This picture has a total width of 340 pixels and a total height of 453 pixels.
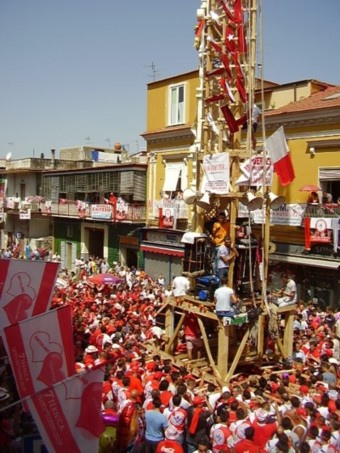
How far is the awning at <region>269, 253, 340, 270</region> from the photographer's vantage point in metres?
18.3

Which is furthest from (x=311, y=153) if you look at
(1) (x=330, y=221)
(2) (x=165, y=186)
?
(2) (x=165, y=186)

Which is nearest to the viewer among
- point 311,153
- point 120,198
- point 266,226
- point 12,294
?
point 12,294

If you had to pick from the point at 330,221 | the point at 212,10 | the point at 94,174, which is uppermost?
the point at 212,10

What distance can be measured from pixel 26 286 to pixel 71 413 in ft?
11.4

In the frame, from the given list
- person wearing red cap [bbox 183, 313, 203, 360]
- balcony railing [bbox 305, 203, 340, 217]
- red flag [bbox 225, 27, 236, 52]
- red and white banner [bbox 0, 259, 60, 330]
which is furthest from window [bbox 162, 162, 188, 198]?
red and white banner [bbox 0, 259, 60, 330]

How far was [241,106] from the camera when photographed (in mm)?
11422

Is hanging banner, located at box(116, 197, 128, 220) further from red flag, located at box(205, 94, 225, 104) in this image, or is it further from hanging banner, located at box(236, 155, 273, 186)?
hanging banner, located at box(236, 155, 273, 186)

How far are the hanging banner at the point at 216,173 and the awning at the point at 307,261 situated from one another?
29.2 feet

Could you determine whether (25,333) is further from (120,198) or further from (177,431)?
(120,198)

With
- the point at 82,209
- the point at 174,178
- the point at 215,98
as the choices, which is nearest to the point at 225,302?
the point at 215,98

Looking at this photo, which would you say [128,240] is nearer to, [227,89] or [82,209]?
[82,209]

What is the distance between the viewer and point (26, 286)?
9.02 meters

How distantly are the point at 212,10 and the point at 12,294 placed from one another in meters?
7.82

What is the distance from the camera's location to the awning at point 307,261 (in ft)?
60.1
